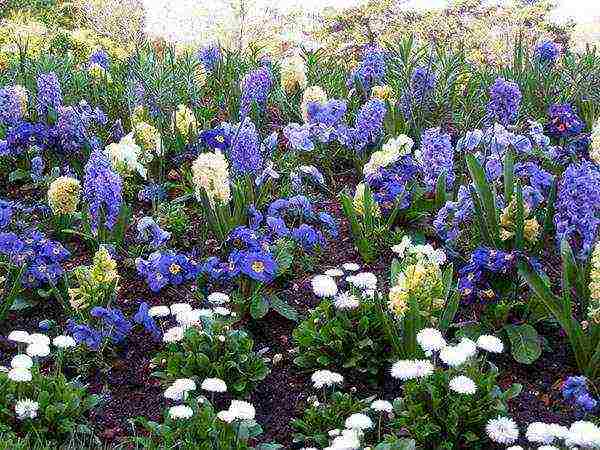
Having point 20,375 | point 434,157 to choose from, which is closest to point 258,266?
point 20,375

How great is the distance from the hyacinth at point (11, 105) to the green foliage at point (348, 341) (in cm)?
253

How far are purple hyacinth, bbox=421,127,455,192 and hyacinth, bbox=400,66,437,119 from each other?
875mm

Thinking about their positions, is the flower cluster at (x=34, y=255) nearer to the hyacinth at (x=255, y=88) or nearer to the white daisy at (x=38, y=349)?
→ the white daisy at (x=38, y=349)

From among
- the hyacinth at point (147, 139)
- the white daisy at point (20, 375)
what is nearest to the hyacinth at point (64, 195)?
the hyacinth at point (147, 139)

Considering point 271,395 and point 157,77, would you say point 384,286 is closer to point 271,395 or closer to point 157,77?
point 271,395

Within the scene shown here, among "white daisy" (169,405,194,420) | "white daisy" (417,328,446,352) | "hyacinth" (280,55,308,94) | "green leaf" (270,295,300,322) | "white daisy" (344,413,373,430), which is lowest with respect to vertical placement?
"green leaf" (270,295,300,322)

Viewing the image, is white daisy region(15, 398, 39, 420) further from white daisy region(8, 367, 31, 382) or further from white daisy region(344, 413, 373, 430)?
white daisy region(344, 413, 373, 430)

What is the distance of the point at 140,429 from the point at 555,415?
1437 millimetres

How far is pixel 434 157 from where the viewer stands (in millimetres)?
3848

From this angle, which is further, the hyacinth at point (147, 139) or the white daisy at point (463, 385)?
the hyacinth at point (147, 139)

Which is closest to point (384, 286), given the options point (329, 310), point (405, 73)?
point (329, 310)

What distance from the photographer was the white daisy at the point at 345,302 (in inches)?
119

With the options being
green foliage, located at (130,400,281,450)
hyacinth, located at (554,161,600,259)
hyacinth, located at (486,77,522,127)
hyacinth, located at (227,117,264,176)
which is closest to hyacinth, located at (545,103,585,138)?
hyacinth, located at (486,77,522,127)

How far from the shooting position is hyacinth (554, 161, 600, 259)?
2957 mm
